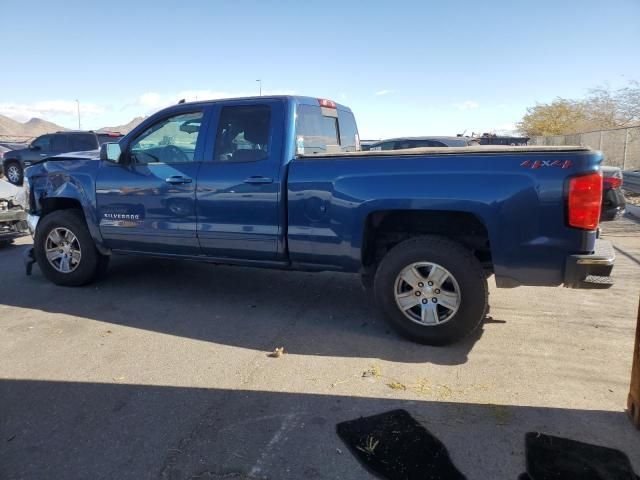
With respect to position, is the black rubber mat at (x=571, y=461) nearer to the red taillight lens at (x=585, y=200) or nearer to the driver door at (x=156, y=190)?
the red taillight lens at (x=585, y=200)

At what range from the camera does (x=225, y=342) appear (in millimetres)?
4219

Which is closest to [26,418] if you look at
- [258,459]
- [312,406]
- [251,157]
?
[258,459]

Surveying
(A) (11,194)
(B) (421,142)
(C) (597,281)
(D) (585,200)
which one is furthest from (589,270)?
(B) (421,142)

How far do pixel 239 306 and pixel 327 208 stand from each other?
1.56 meters

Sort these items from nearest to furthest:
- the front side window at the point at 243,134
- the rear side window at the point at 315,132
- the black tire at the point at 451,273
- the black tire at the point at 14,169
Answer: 1. the black tire at the point at 451,273
2. the front side window at the point at 243,134
3. the rear side window at the point at 315,132
4. the black tire at the point at 14,169

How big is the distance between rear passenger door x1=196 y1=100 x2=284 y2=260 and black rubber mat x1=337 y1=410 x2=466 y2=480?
6.74 feet

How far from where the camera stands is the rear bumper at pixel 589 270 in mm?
3570

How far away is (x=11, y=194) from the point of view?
26.5 feet

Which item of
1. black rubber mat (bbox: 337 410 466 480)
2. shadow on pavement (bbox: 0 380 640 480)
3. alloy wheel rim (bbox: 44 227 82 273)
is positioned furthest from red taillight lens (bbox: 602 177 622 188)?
alloy wheel rim (bbox: 44 227 82 273)

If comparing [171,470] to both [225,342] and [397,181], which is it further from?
[397,181]

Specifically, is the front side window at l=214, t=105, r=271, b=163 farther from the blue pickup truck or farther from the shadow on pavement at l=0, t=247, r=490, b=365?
the shadow on pavement at l=0, t=247, r=490, b=365

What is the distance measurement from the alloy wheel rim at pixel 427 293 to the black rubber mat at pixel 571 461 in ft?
4.37

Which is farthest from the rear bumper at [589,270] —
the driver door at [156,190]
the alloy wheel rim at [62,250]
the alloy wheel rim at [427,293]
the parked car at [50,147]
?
the parked car at [50,147]

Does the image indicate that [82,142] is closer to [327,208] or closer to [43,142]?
[43,142]
